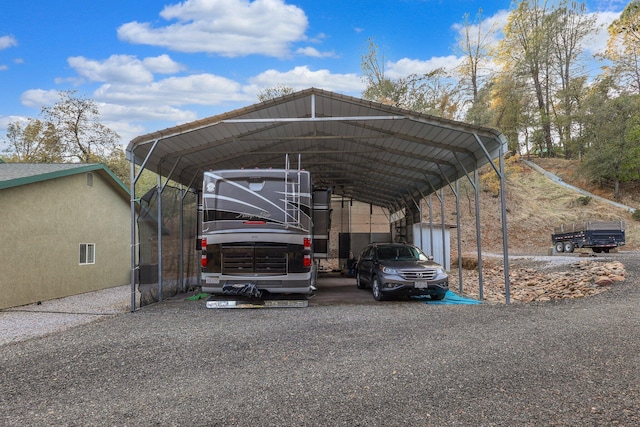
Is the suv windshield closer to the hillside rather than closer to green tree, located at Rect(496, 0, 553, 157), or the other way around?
the hillside

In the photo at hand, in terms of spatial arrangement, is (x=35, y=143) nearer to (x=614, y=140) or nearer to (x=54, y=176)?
(x=54, y=176)

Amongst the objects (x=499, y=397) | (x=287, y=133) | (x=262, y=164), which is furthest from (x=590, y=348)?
(x=262, y=164)

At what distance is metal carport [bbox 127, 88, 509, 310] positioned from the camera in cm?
1001

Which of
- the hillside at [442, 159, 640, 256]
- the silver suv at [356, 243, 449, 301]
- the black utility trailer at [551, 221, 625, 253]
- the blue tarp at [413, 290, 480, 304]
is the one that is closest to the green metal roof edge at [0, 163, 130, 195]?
the silver suv at [356, 243, 449, 301]

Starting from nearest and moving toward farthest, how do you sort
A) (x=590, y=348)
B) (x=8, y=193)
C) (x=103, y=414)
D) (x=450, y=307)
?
(x=103, y=414)
(x=590, y=348)
(x=450, y=307)
(x=8, y=193)

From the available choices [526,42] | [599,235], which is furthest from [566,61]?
[599,235]

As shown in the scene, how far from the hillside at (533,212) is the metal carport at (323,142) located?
1782 cm

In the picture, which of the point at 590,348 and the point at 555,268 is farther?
the point at 555,268

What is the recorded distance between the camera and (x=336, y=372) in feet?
16.0

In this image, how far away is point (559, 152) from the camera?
53.8 meters

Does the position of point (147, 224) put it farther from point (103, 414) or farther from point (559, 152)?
point (559, 152)

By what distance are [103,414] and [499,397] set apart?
350 cm

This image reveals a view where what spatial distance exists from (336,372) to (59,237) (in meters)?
11.6

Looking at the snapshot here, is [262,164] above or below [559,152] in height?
below
